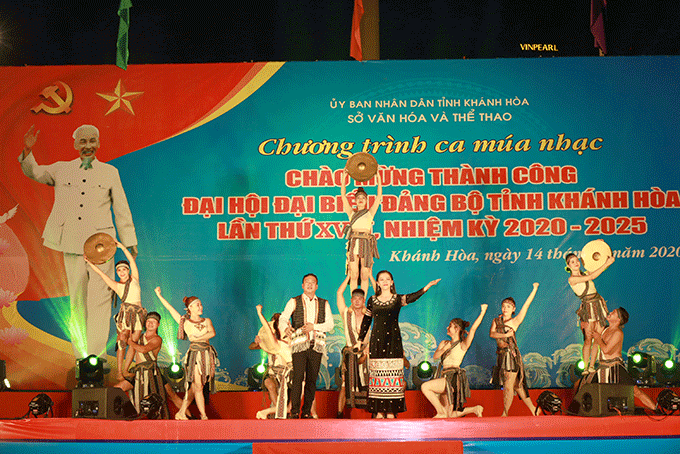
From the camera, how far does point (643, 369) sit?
6188 millimetres

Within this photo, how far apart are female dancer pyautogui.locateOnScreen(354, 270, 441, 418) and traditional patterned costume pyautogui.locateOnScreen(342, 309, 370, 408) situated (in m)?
0.19

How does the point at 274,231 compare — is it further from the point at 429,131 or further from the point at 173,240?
the point at 429,131

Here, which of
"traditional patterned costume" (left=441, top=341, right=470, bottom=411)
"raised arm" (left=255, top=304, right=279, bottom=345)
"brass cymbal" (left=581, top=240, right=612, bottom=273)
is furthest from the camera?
"brass cymbal" (left=581, top=240, right=612, bottom=273)

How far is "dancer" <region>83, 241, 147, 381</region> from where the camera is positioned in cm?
625

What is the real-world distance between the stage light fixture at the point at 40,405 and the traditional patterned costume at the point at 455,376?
12.0 feet

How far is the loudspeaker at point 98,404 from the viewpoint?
17.9 feet

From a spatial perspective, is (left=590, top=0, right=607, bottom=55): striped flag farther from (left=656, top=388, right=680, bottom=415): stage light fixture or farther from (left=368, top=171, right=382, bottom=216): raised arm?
(left=656, top=388, right=680, bottom=415): stage light fixture

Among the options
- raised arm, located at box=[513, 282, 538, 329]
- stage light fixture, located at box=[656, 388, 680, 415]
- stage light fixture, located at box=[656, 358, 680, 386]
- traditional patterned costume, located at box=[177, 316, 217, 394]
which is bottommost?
stage light fixture, located at box=[656, 388, 680, 415]

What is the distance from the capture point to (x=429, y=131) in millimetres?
6758

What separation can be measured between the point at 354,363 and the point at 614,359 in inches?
92.3

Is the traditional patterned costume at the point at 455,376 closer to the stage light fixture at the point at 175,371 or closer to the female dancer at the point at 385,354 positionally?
the female dancer at the point at 385,354

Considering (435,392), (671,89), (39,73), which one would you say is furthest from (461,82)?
(39,73)

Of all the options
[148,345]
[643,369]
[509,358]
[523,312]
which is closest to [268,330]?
[148,345]

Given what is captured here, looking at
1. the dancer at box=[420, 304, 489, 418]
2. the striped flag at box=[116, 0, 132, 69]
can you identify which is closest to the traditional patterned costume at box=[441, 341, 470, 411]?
the dancer at box=[420, 304, 489, 418]
